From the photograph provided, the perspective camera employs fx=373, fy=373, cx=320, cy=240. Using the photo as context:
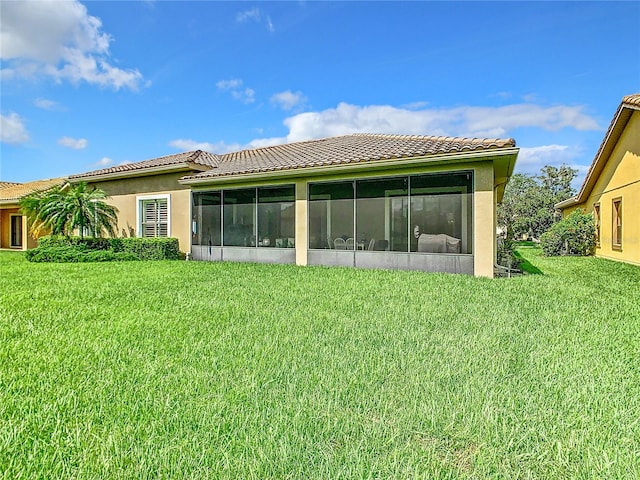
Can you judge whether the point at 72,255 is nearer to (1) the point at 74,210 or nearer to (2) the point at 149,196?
(1) the point at 74,210

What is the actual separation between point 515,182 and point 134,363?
4607 centimetres

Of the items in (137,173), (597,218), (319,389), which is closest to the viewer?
(319,389)

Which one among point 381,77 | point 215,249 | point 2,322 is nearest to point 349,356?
point 2,322

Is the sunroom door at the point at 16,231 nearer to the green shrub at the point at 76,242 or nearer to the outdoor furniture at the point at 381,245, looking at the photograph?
the green shrub at the point at 76,242

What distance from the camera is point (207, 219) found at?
14727mm

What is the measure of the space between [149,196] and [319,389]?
15154 millimetres

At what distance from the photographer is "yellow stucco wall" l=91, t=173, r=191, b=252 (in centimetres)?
1519

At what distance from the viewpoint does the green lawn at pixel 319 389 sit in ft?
7.43

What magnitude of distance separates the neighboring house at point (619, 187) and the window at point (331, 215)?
1009 centimetres

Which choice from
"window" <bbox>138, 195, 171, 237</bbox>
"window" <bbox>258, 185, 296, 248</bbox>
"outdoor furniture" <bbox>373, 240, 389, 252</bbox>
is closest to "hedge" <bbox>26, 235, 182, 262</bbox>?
"window" <bbox>138, 195, 171, 237</bbox>

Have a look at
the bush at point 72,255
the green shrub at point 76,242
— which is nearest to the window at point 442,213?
the bush at point 72,255

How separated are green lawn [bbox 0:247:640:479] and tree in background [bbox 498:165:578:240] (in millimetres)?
27986

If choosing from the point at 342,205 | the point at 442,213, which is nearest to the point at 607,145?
the point at 442,213

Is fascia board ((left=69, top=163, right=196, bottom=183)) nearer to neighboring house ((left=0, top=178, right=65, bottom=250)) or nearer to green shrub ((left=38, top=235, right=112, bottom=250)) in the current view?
green shrub ((left=38, top=235, right=112, bottom=250))
